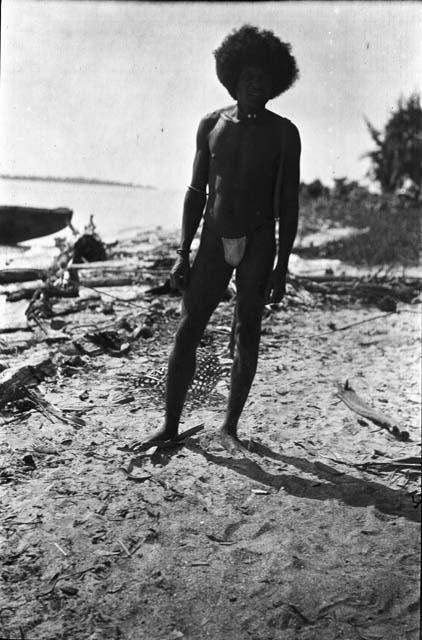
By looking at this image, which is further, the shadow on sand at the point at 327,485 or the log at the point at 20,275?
the log at the point at 20,275

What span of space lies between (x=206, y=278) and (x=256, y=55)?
1.01 metres

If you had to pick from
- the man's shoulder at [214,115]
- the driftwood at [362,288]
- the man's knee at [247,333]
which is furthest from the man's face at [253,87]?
the driftwood at [362,288]

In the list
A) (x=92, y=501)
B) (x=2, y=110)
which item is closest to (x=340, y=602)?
(x=92, y=501)

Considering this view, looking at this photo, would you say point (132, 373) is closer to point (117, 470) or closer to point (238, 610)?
point (117, 470)

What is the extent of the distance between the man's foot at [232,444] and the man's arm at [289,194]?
89 centimetres

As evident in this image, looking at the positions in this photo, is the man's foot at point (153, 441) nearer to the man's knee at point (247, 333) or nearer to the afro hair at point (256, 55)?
the man's knee at point (247, 333)

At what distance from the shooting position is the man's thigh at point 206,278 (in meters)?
3.09

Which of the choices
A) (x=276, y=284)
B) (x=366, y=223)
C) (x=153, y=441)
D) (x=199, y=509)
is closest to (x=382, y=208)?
(x=366, y=223)

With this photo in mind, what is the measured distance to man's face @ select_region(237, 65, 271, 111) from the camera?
2.73 m

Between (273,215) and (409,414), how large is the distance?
195 cm

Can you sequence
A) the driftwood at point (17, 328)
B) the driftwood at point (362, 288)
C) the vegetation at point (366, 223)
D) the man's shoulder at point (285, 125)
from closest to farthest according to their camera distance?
the man's shoulder at point (285, 125) < the driftwood at point (17, 328) < the driftwood at point (362, 288) < the vegetation at point (366, 223)

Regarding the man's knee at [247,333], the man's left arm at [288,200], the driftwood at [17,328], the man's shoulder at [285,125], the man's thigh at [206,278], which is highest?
the man's shoulder at [285,125]

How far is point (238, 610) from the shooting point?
241 centimetres

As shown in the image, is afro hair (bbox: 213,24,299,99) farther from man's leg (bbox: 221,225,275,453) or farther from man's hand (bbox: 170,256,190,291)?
man's hand (bbox: 170,256,190,291)
